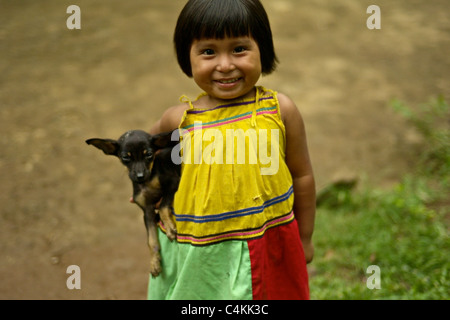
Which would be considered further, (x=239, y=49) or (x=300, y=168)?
(x=300, y=168)

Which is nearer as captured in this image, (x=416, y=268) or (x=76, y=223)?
(x=416, y=268)

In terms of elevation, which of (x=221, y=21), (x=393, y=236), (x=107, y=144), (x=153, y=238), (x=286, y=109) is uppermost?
(x=221, y=21)

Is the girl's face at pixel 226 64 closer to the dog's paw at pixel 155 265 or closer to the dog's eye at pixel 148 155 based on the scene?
the dog's eye at pixel 148 155

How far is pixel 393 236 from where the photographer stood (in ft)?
11.0

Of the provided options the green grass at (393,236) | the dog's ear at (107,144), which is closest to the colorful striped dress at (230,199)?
the dog's ear at (107,144)

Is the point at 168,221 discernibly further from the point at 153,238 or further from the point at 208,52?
the point at 208,52

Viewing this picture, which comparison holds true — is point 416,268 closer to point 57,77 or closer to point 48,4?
point 57,77

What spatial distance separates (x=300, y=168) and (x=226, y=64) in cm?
55

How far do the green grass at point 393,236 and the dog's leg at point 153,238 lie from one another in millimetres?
A: 1396

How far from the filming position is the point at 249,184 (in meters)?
1.70

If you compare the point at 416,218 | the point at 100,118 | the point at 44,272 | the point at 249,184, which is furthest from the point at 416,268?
the point at 100,118

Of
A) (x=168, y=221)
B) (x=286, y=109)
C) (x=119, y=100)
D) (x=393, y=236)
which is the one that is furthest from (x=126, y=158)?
(x=119, y=100)
